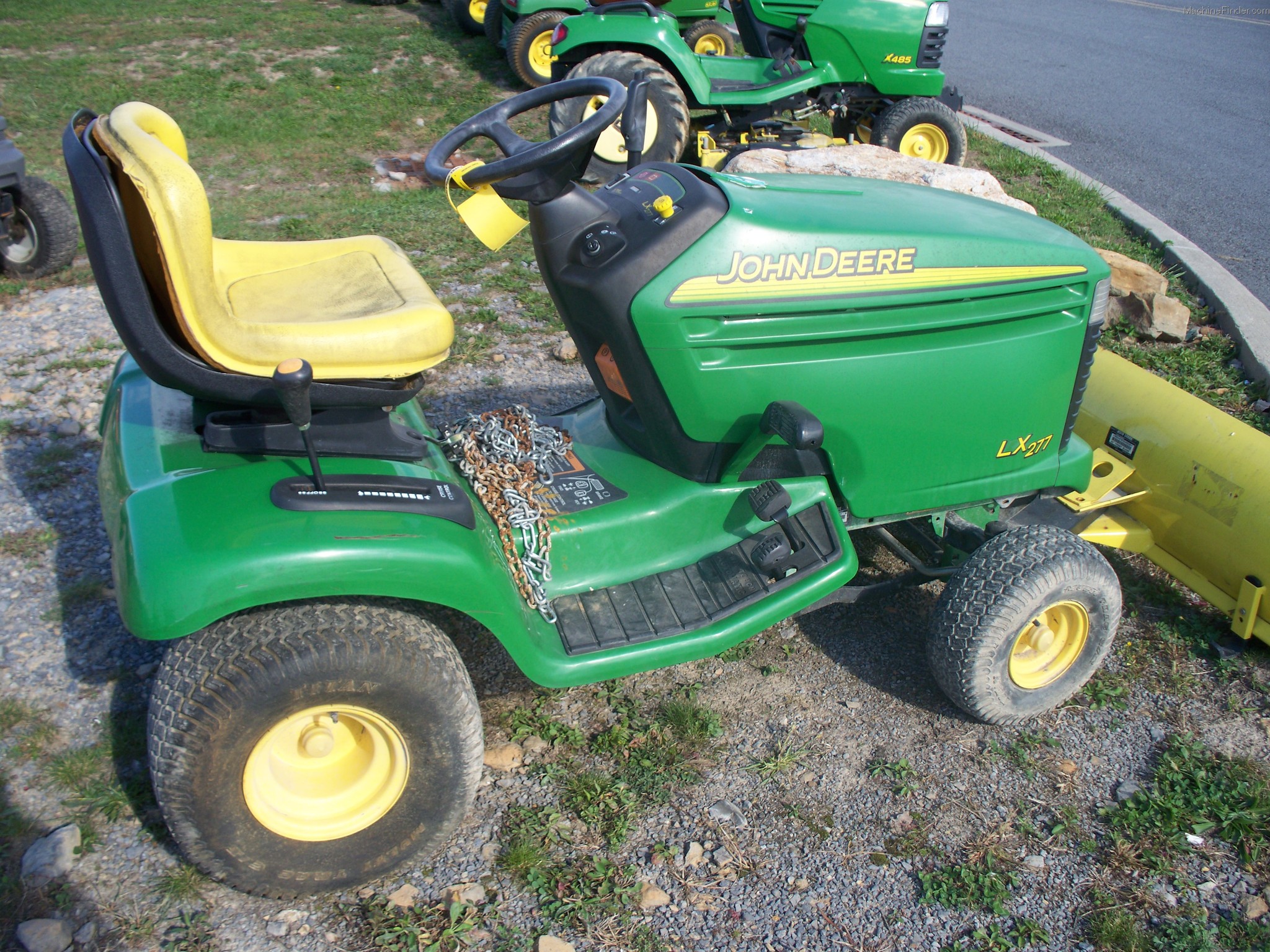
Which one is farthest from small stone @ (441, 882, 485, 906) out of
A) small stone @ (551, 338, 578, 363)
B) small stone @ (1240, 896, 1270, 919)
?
small stone @ (551, 338, 578, 363)

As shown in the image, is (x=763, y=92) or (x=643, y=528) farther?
(x=763, y=92)

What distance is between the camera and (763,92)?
23.1ft

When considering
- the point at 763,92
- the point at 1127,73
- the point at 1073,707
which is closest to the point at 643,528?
the point at 1073,707

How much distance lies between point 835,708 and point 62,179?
22.0 feet

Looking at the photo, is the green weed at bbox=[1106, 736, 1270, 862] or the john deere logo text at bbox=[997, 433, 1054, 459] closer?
the green weed at bbox=[1106, 736, 1270, 862]

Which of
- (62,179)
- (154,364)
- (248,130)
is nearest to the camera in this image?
(154,364)

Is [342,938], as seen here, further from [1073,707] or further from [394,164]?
[394,164]

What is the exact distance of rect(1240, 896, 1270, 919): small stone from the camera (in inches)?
85.8

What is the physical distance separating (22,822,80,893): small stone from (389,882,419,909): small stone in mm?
746

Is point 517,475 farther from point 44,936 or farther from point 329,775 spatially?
point 44,936

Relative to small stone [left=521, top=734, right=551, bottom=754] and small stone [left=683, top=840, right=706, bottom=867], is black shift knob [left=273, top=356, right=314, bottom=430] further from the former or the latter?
small stone [left=683, top=840, right=706, bottom=867]

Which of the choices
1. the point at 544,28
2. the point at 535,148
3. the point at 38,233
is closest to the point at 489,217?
the point at 535,148

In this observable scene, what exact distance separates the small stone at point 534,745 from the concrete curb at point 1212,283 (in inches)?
150

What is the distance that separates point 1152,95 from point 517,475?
9.82m
